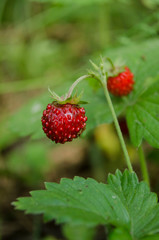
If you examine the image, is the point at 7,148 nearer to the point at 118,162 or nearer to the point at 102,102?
the point at 118,162

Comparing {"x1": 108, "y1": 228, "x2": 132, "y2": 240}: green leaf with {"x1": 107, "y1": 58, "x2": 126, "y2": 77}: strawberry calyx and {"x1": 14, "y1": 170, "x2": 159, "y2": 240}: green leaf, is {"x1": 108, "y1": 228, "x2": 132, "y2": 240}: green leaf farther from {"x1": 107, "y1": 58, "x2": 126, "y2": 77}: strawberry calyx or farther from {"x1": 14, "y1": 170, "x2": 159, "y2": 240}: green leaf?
{"x1": 107, "y1": 58, "x2": 126, "y2": 77}: strawberry calyx

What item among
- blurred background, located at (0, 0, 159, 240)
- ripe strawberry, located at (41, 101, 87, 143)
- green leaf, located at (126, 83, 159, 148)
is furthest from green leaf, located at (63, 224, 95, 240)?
ripe strawberry, located at (41, 101, 87, 143)

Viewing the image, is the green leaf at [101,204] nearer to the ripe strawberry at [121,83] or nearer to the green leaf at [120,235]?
the green leaf at [120,235]

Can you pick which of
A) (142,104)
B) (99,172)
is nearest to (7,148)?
(99,172)

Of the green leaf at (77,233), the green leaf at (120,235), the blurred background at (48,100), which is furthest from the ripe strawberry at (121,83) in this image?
the green leaf at (77,233)

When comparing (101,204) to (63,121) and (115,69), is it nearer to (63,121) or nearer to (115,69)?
(63,121)

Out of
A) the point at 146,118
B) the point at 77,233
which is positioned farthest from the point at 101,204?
the point at 77,233
